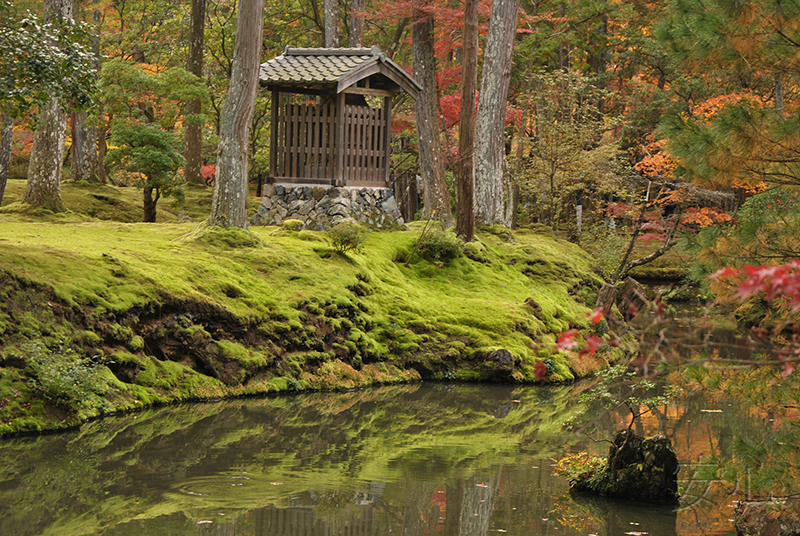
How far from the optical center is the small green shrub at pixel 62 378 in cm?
845

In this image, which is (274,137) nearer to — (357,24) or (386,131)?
(386,131)

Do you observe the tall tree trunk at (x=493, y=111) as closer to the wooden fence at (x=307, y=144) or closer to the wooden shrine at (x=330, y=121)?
the wooden shrine at (x=330, y=121)

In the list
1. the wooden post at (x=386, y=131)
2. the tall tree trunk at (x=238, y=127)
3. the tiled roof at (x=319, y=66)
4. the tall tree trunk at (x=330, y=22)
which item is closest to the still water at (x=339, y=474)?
the tall tree trunk at (x=238, y=127)

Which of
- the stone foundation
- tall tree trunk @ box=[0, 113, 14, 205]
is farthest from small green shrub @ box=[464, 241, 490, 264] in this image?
tall tree trunk @ box=[0, 113, 14, 205]

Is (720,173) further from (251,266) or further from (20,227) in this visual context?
(20,227)

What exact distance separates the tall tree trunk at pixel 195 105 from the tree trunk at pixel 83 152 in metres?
2.64

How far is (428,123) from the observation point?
69.3 feet

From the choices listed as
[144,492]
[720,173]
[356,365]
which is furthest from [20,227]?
[720,173]

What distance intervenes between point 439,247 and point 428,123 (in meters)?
5.73

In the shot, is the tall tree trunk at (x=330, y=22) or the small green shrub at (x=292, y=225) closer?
the small green shrub at (x=292, y=225)

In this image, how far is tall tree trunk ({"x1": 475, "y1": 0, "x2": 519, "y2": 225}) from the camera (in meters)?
19.1

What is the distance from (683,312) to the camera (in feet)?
73.0

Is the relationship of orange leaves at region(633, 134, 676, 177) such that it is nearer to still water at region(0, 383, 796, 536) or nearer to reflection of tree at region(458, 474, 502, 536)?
still water at region(0, 383, 796, 536)

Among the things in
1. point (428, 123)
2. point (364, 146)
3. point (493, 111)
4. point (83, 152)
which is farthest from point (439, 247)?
point (83, 152)
